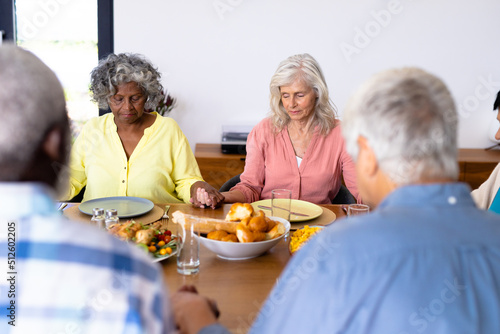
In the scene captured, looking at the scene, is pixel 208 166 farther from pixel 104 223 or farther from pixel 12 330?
pixel 12 330

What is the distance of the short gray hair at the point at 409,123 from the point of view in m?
0.95

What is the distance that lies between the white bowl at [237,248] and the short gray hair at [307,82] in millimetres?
1218

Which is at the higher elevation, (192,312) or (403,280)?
(403,280)

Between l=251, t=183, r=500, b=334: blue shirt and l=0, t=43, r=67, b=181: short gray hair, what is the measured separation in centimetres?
54

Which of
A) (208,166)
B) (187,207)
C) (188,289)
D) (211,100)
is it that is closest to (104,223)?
(187,207)

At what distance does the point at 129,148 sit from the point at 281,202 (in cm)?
103

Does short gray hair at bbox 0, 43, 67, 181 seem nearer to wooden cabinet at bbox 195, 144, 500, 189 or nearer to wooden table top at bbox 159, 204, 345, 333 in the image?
wooden table top at bbox 159, 204, 345, 333

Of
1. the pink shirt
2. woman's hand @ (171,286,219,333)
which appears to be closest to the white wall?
the pink shirt

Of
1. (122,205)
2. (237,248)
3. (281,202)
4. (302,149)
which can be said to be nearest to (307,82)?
(302,149)

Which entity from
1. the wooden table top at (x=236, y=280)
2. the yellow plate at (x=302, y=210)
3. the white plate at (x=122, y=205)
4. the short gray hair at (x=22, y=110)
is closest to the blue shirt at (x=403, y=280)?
the wooden table top at (x=236, y=280)

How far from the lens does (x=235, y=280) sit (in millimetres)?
1546

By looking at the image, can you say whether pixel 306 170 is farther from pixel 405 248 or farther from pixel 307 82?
pixel 405 248

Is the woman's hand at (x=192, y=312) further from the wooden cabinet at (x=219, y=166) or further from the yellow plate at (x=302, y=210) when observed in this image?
the wooden cabinet at (x=219, y=166)

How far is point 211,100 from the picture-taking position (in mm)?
4293
